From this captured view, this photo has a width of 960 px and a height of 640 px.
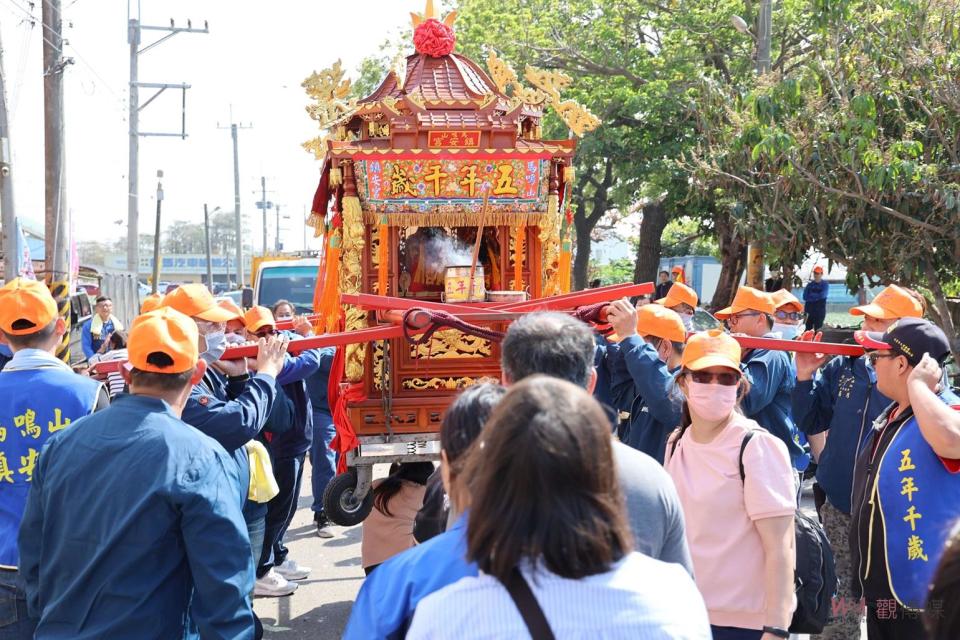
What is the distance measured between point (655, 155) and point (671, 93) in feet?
3.86

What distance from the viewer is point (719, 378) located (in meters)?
3.19

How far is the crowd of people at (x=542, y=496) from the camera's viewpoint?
1.57m

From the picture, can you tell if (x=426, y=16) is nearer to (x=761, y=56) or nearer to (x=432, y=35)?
(x=432, y=35)

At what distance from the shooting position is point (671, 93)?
17.9 m

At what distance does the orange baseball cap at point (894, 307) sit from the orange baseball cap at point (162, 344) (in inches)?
131

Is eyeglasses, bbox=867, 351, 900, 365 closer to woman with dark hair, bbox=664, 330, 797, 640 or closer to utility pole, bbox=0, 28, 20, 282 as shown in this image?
woman with dark hair, bbox=664, 330, 797, 640

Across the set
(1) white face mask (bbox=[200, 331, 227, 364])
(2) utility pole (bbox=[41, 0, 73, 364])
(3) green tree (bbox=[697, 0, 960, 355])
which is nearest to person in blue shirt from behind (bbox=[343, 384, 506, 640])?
(1) white face mask (bbox=[200, 331, 227, 364])

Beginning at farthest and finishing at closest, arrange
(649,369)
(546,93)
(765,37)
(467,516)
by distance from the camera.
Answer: (765,37), (546,93), (649,369), (467,516)

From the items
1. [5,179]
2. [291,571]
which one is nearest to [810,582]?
[291,571]

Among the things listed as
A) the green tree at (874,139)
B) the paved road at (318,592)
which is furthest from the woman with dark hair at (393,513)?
the green tree at (874,139)

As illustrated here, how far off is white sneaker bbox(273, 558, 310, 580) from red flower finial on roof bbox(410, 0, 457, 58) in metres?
3.34

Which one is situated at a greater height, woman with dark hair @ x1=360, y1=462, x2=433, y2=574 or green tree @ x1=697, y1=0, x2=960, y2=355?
green tree @ x1=697, y1=0, x2=960, y2=355

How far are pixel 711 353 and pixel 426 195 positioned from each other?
2490mm

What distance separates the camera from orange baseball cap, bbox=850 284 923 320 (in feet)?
15.1
